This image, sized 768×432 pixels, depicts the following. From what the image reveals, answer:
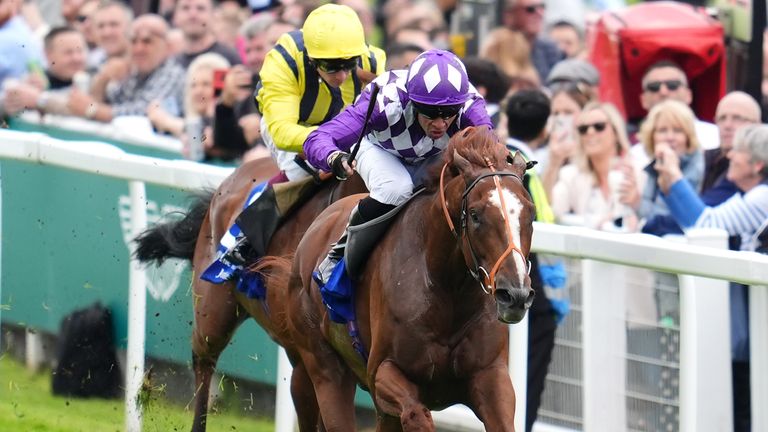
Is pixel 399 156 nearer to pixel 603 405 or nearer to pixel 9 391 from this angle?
pixel 603 405

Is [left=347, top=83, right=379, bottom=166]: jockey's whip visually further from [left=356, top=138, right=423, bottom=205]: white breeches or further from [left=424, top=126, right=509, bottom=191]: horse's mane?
[left=424, top=126, right=509, bottom=191]: horse's mane

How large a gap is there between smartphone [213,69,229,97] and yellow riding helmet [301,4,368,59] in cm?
319

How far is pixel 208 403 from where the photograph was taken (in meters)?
7.27

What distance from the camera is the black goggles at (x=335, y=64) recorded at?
6199mm

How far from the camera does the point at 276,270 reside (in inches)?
253

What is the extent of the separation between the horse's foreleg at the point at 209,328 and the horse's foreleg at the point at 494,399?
2206 millimetres

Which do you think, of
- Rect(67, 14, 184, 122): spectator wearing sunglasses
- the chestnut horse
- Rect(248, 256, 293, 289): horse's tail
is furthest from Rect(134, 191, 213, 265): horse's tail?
Rect(67, 14, 184, 122): spectator wearing sunglasses

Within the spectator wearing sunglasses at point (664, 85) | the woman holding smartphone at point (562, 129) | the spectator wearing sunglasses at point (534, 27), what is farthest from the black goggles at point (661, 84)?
the spectator wearing sunglasses at point (534, 27)

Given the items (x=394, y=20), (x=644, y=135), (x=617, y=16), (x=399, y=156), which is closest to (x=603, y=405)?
(x=399, y=156)

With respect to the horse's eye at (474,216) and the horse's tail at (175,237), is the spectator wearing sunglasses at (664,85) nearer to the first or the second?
the horse's tail at (175,237)

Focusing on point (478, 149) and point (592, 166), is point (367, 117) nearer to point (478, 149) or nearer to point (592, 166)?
point (478, 149)

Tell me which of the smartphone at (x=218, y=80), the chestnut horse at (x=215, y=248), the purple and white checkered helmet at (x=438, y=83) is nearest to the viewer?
the purple and white checkered helmet at (x=438, y=83)

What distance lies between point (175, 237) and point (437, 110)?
8.40ft

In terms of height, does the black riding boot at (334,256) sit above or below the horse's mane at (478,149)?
below
